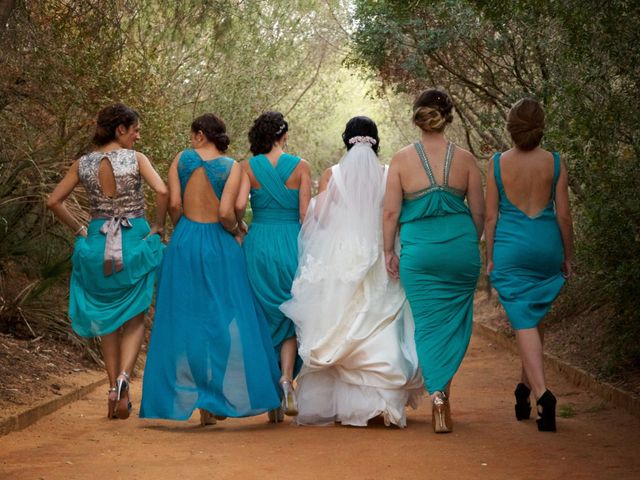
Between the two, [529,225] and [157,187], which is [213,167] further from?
[529,225]

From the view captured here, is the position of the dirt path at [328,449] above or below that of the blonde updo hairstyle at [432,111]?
below

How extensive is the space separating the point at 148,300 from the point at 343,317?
1560 mm

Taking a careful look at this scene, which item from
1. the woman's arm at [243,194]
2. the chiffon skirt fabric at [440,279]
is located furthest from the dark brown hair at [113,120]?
the chiffon skirt fabric at [440,279]

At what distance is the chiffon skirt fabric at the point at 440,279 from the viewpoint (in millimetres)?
8133

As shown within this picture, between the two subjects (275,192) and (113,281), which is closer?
(113,281)

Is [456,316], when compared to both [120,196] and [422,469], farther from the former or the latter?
[120,196]

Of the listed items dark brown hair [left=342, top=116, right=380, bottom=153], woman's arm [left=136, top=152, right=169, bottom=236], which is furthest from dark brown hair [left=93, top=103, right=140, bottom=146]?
dark brown hair [left=342, top=116, right=380, bottom=153]

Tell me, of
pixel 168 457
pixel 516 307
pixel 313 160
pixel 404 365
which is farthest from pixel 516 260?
pixel 313 160

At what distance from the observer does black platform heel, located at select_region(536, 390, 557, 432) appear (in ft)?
25.1

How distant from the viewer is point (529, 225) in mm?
8102

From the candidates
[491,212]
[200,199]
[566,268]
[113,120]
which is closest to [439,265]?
[491,212]

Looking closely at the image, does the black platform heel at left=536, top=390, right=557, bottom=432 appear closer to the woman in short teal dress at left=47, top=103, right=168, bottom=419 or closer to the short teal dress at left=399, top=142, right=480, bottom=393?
the short teal dress at left=399, top=142, right=480, bottom=393

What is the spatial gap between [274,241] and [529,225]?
2.04 meters

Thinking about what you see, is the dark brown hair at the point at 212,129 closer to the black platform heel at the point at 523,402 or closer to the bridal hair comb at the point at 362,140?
the bridal hair comb at the point at 362,140
